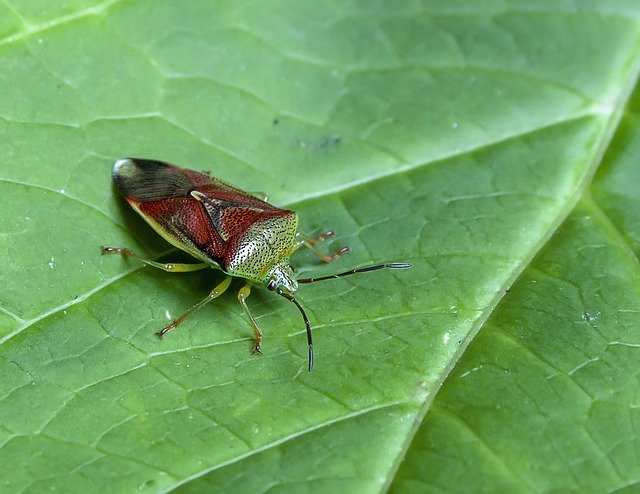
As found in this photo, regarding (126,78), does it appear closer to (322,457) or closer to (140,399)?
(140,399)

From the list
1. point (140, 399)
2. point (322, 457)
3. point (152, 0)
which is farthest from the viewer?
point (152, 0)

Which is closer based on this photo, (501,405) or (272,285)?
(501,405)

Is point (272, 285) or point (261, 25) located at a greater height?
point (261, 25)

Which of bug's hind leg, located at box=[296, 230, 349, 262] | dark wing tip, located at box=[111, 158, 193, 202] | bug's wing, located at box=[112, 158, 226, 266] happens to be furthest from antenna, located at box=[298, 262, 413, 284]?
dark wing tip, located at box=[111, 158, 193, 202]

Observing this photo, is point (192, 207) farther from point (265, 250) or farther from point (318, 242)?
point (318, 242)

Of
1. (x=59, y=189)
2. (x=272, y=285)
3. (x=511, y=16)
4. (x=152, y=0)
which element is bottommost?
(x=272, y=285)

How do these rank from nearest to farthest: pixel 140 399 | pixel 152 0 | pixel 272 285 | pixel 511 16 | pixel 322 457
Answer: pixel 322 457
pixel 140 399
pixel 272 285
pixel 152 0
pixel 511 16

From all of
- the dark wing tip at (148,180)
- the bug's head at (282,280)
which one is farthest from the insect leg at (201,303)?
the dark wing tip at (148,180)

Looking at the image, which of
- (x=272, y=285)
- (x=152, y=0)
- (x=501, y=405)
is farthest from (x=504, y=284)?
(x=152, y=0)

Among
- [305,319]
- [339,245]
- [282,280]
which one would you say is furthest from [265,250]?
[305,319]
